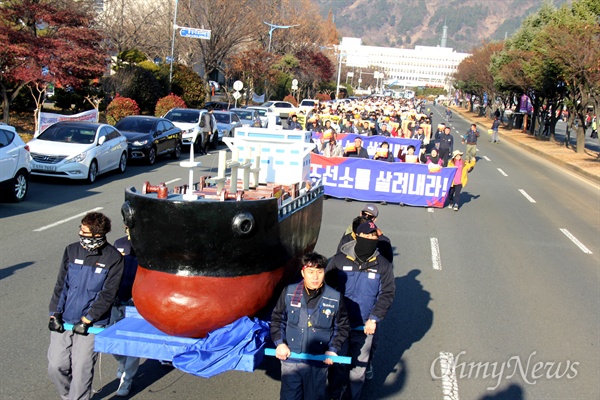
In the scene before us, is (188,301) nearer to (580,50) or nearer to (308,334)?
(308,334)

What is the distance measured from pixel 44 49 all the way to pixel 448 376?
67.1ft

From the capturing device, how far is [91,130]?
1856cm

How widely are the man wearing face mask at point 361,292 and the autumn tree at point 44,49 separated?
1955 cm

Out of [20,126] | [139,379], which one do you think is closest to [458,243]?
[139,379]

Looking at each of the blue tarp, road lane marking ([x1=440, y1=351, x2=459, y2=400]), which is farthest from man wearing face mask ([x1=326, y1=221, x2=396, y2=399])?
road lane marking ([x1=440, y1=351, x2=459, y2=400])

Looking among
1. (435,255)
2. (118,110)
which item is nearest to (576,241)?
(435,255)

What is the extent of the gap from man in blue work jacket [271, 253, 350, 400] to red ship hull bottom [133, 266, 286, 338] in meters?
0.52

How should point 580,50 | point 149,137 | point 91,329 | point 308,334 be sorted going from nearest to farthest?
point 308,334
point 91,329
point 149,137
point 580,50

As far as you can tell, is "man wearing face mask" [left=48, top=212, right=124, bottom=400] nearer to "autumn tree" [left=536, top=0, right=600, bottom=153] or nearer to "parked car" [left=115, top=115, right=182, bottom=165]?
"parked car" [left=115, top=115, right=182, bottom=165]

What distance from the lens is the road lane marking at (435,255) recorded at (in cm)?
1151

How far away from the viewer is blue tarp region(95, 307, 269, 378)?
502 centimetres

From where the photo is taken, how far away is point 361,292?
5.92 metres

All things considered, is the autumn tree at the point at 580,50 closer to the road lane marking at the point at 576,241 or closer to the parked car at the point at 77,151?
the road lane marking at the point at 576,241

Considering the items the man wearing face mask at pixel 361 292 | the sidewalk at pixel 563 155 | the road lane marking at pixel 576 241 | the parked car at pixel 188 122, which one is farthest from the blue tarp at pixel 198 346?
the sidewalk at pixel 563 155
